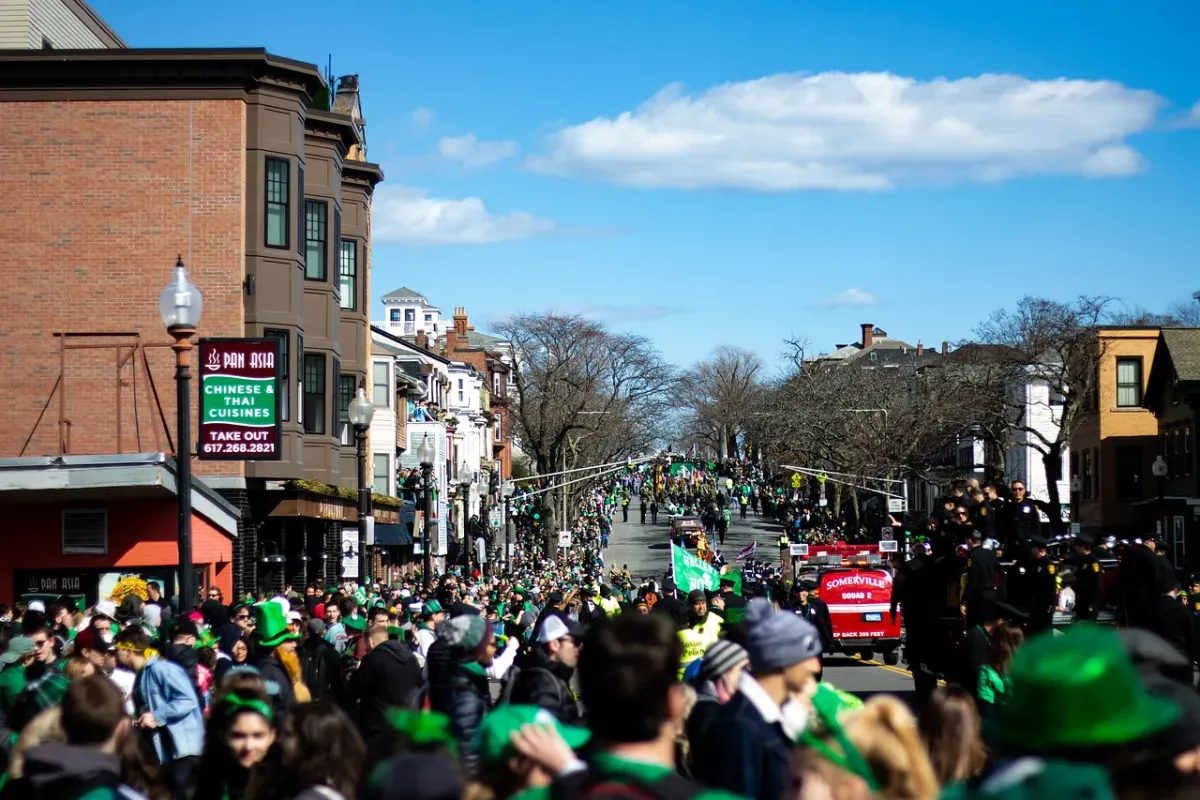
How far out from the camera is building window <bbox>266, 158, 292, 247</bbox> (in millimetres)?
33781

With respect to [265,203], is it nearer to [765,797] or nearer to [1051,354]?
[765,797]

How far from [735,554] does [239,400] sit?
6184cm

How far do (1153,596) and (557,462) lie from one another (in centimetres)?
7655

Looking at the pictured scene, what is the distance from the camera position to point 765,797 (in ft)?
19.9

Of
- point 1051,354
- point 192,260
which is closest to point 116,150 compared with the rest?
point 192,260

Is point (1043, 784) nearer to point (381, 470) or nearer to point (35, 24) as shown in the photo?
point (35, 24)

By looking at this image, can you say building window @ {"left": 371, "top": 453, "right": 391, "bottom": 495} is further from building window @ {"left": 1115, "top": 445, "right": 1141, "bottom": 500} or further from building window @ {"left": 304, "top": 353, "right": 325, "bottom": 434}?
building window @ {"left": 1115, "top": 445, "right": 1141, "bottom": 500}

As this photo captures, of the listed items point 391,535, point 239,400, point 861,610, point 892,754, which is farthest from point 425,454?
point 892,754

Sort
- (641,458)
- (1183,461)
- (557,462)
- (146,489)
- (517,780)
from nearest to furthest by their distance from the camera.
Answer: (517,780), (146,489), (1183,461), (557,462), (641,458)

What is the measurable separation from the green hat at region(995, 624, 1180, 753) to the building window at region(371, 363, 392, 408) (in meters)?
60.8

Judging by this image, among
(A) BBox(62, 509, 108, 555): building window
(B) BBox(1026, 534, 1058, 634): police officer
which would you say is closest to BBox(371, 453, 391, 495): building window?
(A) BBox(62, 509, 108, 555): building window

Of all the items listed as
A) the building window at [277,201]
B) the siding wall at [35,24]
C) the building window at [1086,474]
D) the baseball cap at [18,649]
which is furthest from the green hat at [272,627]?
the building window at [1086,474]

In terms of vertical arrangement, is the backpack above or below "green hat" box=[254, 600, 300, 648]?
above

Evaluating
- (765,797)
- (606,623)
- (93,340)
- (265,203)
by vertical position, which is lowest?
(765,797)
